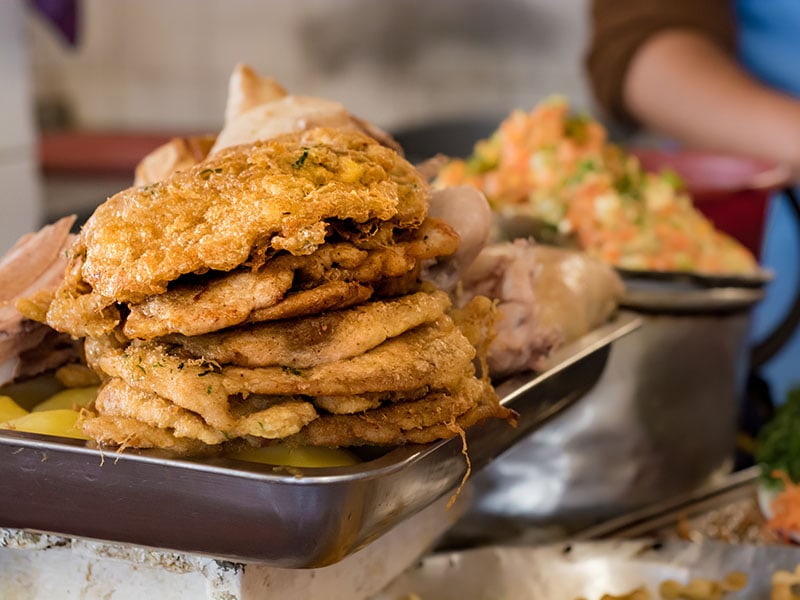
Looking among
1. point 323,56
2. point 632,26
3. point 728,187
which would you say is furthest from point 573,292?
point 323,56

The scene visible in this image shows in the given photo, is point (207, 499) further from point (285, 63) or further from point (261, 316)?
point (285, 63)

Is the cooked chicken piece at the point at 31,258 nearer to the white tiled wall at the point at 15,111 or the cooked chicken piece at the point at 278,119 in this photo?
the cooked chicken piece at the point at 278,119

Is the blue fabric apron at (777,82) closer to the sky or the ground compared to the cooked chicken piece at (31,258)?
closer to the ground

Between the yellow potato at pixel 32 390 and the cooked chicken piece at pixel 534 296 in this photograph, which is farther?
the cooked chicken piece at pixel 534 296

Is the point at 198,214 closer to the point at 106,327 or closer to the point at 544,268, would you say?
the point at 106,327

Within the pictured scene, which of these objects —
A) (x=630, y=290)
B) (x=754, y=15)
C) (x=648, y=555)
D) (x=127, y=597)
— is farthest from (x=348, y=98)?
(x=127, y=597)

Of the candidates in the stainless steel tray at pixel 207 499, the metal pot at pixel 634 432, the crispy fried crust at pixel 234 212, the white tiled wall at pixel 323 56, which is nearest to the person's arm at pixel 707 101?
the metal pot at pixel 634 432
